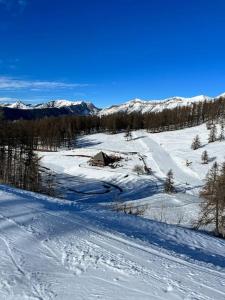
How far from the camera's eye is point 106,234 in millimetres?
8984

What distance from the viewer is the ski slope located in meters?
5.96

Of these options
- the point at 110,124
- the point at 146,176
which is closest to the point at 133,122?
the point at 110,124

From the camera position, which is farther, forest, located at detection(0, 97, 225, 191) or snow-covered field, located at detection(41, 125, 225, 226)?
forest, located at detection(0, 97, 225, 191)

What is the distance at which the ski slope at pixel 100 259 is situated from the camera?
596 centimetres

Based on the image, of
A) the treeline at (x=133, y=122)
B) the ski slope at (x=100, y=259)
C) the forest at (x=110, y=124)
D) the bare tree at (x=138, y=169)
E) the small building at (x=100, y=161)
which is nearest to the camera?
the ski slope at (x=100, y=259)

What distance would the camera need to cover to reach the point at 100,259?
286 inches

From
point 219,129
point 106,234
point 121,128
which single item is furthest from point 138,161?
point 106,234

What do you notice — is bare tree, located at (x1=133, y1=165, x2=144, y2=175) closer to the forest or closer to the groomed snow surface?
the forest

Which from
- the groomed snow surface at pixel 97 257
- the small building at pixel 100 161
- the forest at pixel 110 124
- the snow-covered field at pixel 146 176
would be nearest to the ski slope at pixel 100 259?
the groomed snow surface at pixel 97 257

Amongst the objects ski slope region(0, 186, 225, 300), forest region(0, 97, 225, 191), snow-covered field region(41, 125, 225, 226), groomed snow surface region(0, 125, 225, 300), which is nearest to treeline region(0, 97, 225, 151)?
forest region(0, 97, 225, 191)

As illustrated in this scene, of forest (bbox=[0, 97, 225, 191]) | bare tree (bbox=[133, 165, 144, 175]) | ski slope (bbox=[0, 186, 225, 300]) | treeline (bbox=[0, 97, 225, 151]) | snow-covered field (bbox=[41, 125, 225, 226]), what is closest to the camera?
ski slope (bbox=[0, 186, 225, 300])

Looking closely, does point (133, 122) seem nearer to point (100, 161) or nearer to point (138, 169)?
point (100, 161)

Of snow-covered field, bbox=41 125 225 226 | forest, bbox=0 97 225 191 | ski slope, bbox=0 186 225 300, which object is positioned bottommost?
snow-covered field, bbox=41 125 225 226

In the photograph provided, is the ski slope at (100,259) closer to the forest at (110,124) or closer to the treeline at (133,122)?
the forest at (110,124)
